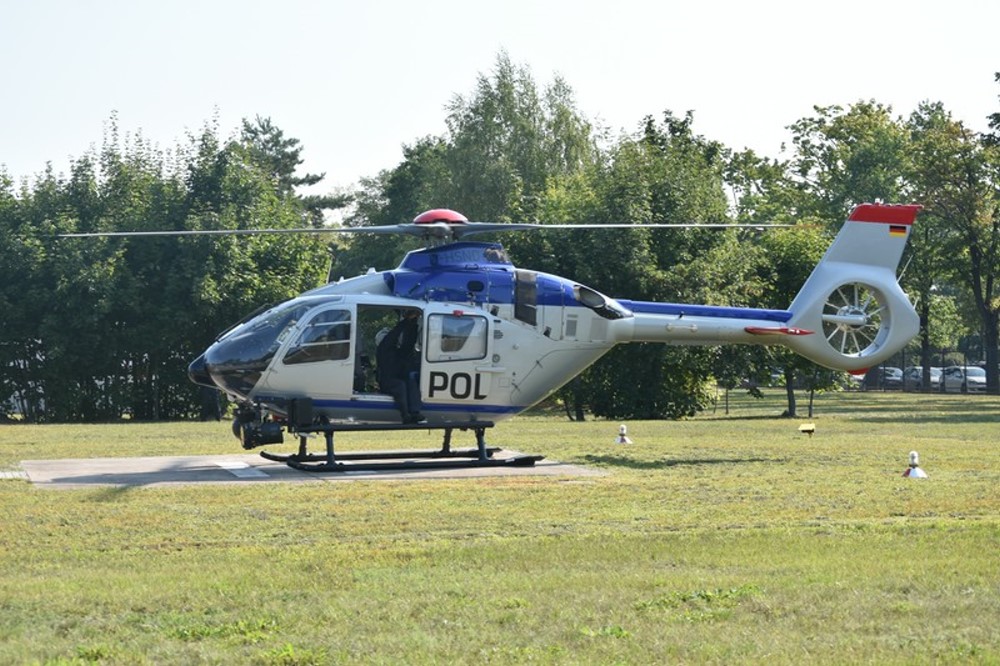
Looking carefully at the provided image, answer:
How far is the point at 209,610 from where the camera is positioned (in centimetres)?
993

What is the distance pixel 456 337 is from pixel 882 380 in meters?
67.8

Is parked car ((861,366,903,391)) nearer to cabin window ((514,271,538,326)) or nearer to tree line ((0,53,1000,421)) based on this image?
tree line ((0,53,1000,421))

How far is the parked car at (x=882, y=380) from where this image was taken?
→ 8145 cm

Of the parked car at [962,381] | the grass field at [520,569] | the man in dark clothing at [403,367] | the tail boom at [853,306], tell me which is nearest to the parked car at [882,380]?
the parked car at [962,381]

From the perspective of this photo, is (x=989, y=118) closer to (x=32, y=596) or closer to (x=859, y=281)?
(x=859, y=281)

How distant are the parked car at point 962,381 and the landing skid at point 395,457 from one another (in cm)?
5585

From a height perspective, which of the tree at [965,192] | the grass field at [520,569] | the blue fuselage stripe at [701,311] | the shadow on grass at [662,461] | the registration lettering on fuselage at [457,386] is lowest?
the grass field at [520,569]

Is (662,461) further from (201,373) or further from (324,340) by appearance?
(201,373)

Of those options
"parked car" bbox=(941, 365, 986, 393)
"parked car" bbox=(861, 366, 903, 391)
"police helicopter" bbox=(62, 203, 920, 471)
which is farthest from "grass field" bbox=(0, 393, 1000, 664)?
"parked car" bbox=(861, 366, 903, 391)

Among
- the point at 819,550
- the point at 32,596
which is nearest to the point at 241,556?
the point at 32,596

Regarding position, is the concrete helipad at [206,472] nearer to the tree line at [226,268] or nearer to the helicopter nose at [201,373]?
the helicopter nose at [201,373]

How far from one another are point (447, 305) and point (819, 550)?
885cm

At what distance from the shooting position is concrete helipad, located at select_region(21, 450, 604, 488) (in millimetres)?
19016

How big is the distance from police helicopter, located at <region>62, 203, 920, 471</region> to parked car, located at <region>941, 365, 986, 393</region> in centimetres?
5440
